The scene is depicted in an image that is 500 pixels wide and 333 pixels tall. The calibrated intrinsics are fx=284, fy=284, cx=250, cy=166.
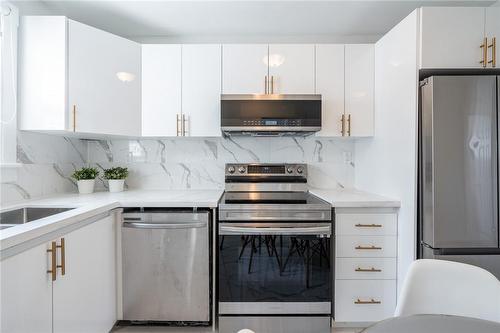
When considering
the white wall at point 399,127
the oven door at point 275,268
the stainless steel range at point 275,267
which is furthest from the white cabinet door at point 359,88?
the oven door at point 275,268

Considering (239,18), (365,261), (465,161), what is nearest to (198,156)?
(239,18)

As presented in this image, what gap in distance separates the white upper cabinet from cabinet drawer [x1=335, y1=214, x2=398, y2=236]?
178 centimetres

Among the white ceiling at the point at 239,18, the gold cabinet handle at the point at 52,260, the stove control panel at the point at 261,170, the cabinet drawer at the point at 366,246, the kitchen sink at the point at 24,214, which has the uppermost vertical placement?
the white ceiling at the point at 239,18

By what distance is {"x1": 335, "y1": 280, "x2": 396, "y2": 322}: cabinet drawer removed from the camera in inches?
73.9

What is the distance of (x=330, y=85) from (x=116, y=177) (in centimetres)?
193

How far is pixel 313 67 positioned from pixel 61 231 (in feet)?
6.48

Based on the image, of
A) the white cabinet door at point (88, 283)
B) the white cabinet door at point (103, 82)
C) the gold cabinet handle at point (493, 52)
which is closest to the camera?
the white cabinet door at point (88, 283)

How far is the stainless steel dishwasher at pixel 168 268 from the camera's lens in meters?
1.84

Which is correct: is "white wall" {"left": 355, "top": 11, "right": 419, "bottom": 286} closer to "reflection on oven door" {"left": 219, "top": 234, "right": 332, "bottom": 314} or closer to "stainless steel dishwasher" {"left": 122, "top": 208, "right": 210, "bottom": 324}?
"reflection on oven door" {"left": 219, "top": 234, "right": 332, "bottom": 314}

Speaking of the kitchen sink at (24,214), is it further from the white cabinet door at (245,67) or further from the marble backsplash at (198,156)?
the white cabinet door at (245,67)

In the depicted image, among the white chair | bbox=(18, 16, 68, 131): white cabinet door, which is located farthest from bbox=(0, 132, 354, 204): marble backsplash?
the white chair

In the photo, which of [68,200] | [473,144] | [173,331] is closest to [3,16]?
[68,200]

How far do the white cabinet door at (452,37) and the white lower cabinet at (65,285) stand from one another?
2.16 meters

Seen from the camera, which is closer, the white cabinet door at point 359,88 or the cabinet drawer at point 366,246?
the cabinet drawer at point 366,246
